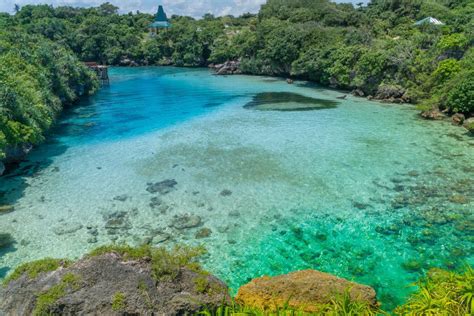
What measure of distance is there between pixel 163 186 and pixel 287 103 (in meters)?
27.4

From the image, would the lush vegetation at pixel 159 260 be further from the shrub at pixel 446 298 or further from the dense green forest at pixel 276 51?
the dense green forest at pixel 276 51

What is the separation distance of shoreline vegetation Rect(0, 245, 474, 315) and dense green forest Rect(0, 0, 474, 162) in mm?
15020

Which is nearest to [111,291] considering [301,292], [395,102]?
[301,292]

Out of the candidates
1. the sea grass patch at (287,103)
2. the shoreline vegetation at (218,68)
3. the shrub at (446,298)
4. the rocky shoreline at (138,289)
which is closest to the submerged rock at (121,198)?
the shoreline vegetation at (218,68)

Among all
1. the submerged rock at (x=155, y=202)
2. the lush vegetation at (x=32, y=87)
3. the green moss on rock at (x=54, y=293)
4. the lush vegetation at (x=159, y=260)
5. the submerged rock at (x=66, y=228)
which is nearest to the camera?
the green moss on rock at (x=54, y=293)

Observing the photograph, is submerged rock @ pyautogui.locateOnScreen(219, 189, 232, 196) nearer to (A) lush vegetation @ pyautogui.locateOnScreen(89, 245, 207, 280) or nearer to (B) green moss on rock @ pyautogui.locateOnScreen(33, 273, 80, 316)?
(A) lush vegetation @ pyautogui.locateOnScreen(89, 245, 207, 280)

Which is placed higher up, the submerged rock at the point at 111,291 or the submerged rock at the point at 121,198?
the submerged rock at the point at 111,291

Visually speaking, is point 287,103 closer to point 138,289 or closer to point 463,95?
point 463,95

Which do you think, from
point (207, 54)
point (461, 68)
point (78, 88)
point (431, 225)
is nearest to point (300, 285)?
point (431, 225)

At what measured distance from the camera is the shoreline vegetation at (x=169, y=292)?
8078 mm

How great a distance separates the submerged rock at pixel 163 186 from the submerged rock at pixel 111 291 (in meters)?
11.7

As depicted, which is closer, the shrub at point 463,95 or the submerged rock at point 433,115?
the shrub at point 463,95

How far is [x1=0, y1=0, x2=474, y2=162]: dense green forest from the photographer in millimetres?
31359

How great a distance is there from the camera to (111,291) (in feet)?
27.6
